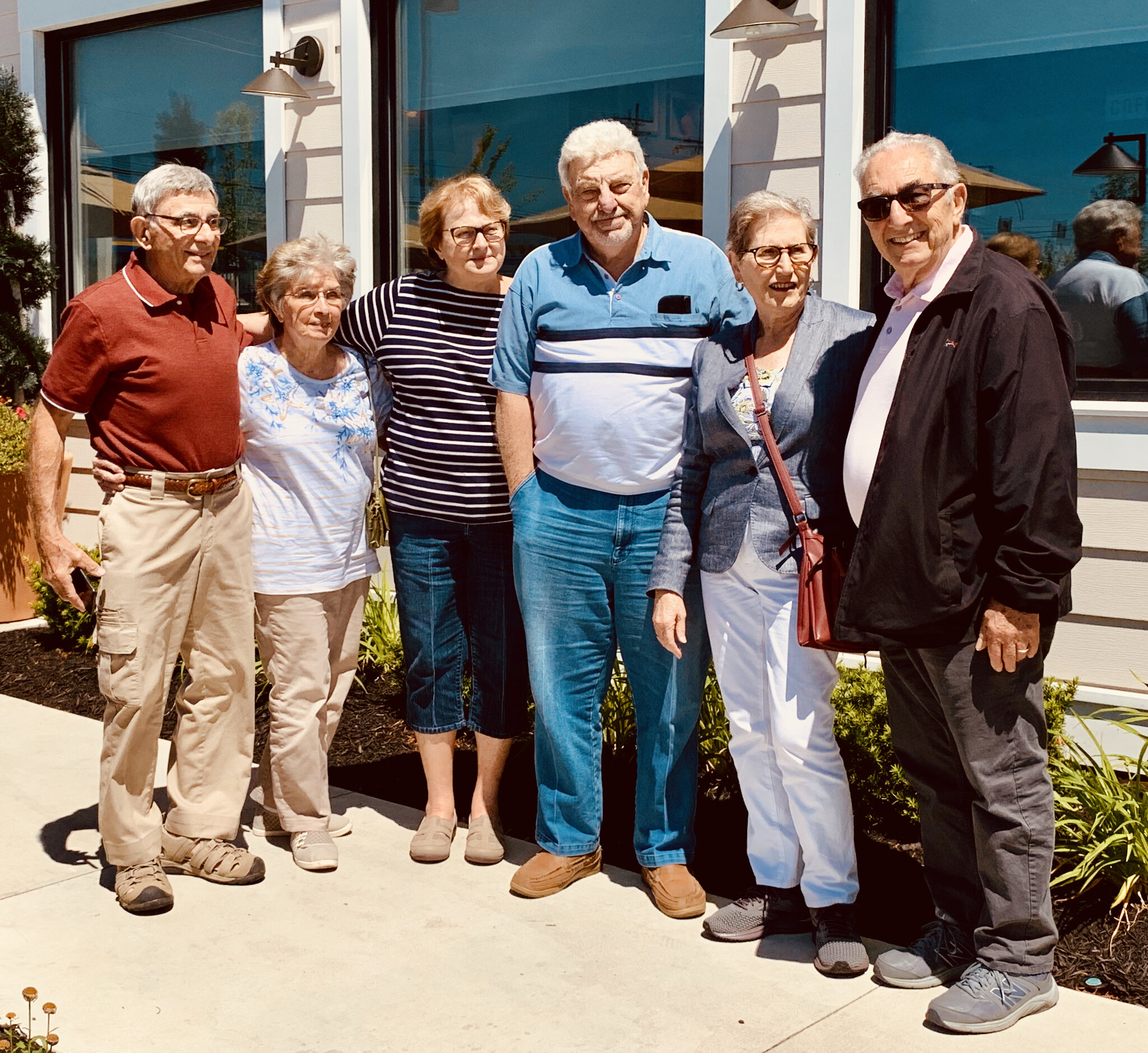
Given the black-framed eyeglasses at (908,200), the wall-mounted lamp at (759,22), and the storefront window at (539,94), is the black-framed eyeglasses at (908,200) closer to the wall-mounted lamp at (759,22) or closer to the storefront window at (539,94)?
the wall-mounted lamp at (759,22)

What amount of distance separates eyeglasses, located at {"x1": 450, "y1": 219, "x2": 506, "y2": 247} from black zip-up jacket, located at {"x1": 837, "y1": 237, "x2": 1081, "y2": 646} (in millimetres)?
1403

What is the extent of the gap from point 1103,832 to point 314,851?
7.30 feet

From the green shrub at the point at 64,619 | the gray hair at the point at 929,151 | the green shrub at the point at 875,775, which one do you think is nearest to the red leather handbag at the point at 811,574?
the gray hair at the point at 929,151

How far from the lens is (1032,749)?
2.92m

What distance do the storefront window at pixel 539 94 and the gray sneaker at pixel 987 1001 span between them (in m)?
3.32

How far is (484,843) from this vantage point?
4031mm

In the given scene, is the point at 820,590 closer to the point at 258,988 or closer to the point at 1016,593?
the point at 1016,593

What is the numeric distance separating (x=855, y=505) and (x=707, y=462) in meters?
0.46

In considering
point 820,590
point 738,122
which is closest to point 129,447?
point 820,590

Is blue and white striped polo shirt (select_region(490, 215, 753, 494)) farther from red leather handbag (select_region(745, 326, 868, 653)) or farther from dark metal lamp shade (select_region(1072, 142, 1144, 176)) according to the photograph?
dark metal lamp shade (select_region(1072, 142, 1144, 176))

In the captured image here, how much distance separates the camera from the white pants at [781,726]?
323 cm

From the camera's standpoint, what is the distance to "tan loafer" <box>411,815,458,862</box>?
4.02 m

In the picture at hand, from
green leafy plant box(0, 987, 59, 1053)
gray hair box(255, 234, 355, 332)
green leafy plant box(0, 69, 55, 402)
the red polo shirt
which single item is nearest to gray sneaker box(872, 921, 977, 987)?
green leafy plant box(0, 987, 59, 1053)

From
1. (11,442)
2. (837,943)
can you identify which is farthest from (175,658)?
(11,442)
